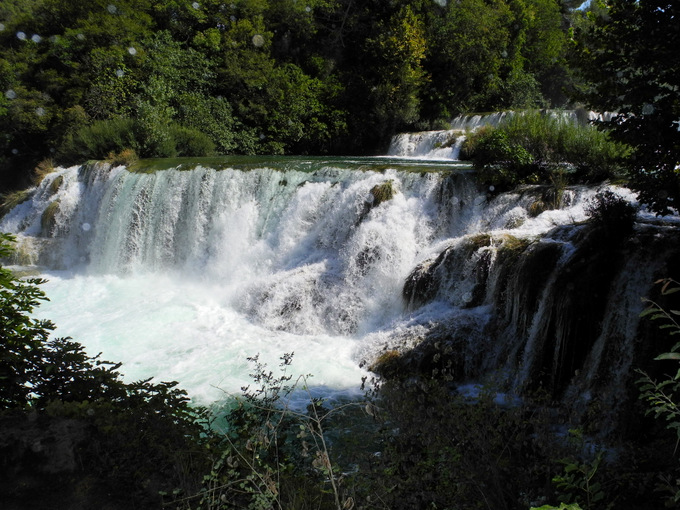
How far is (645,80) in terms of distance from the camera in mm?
4199

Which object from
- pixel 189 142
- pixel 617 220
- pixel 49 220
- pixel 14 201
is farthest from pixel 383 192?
pixel 14 201

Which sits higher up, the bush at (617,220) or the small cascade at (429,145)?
the small cascade at (429,145)

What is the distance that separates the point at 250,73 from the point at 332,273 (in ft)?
46.5

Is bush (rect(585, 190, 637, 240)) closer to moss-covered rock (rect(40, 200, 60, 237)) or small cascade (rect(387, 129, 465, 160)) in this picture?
small cascade (rect(387, 129, 465, 160))

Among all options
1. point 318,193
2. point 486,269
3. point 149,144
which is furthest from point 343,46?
point 486,269

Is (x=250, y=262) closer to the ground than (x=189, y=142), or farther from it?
closer to the ground

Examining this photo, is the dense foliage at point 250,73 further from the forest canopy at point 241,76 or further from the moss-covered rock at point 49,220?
the moss-covered rock at point 49,220

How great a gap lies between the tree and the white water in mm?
2222

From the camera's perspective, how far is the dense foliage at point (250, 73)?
60.7ft

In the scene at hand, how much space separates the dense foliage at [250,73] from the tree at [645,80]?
14509 mm

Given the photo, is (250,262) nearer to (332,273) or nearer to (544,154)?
(332,273)

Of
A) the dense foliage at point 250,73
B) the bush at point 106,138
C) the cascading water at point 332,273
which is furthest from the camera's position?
the dense foliage at point 250,73

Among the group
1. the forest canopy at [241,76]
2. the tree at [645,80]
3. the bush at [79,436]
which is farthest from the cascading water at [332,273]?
the forest canopy at [241,76]

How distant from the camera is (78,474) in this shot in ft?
9.32
